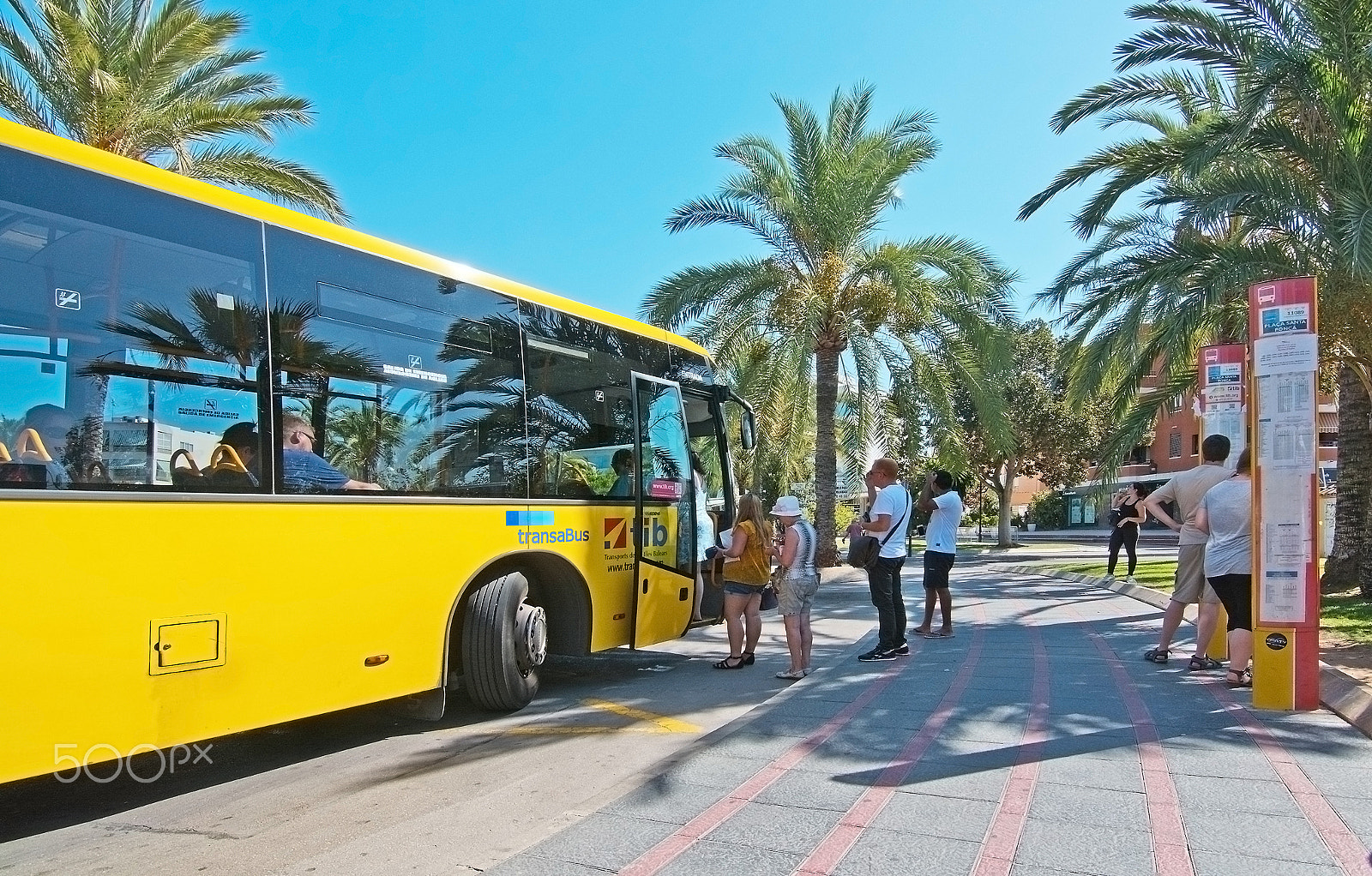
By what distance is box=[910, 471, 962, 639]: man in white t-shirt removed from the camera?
9.45m

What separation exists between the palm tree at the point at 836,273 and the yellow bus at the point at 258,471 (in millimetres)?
→ 10384

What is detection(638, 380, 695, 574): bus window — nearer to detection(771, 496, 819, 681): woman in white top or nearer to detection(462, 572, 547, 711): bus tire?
detection(771, 496, 819, 681): woman in white top

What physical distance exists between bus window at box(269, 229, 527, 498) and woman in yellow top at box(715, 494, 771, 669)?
2.15 meters

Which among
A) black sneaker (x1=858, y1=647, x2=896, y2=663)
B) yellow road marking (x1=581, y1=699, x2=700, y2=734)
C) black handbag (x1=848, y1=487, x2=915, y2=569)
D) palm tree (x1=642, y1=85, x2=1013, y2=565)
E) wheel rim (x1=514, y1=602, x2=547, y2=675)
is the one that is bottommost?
yellow road marking (x1=581, y1=699, x2=700, y2=734)

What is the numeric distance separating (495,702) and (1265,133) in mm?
11044

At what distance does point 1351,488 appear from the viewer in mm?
12719

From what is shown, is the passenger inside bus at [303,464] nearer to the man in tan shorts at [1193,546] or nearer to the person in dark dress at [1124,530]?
the man in tan shorts at [1193,546]

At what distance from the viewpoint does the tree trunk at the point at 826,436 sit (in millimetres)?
18984

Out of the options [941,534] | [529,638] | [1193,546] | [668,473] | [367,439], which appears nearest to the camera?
[367,439]

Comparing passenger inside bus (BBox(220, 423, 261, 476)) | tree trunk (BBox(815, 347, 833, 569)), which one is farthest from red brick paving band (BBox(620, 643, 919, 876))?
tree trunk (BBox(815, 347, 833, 569))

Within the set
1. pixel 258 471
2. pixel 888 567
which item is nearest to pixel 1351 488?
pixel 888 567

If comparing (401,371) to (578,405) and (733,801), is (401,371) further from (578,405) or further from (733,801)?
(733,801)

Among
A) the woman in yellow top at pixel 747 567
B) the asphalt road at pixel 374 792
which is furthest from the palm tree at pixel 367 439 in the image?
the woman in yellow top at pixel 747 567

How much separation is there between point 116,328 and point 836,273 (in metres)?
14.7
